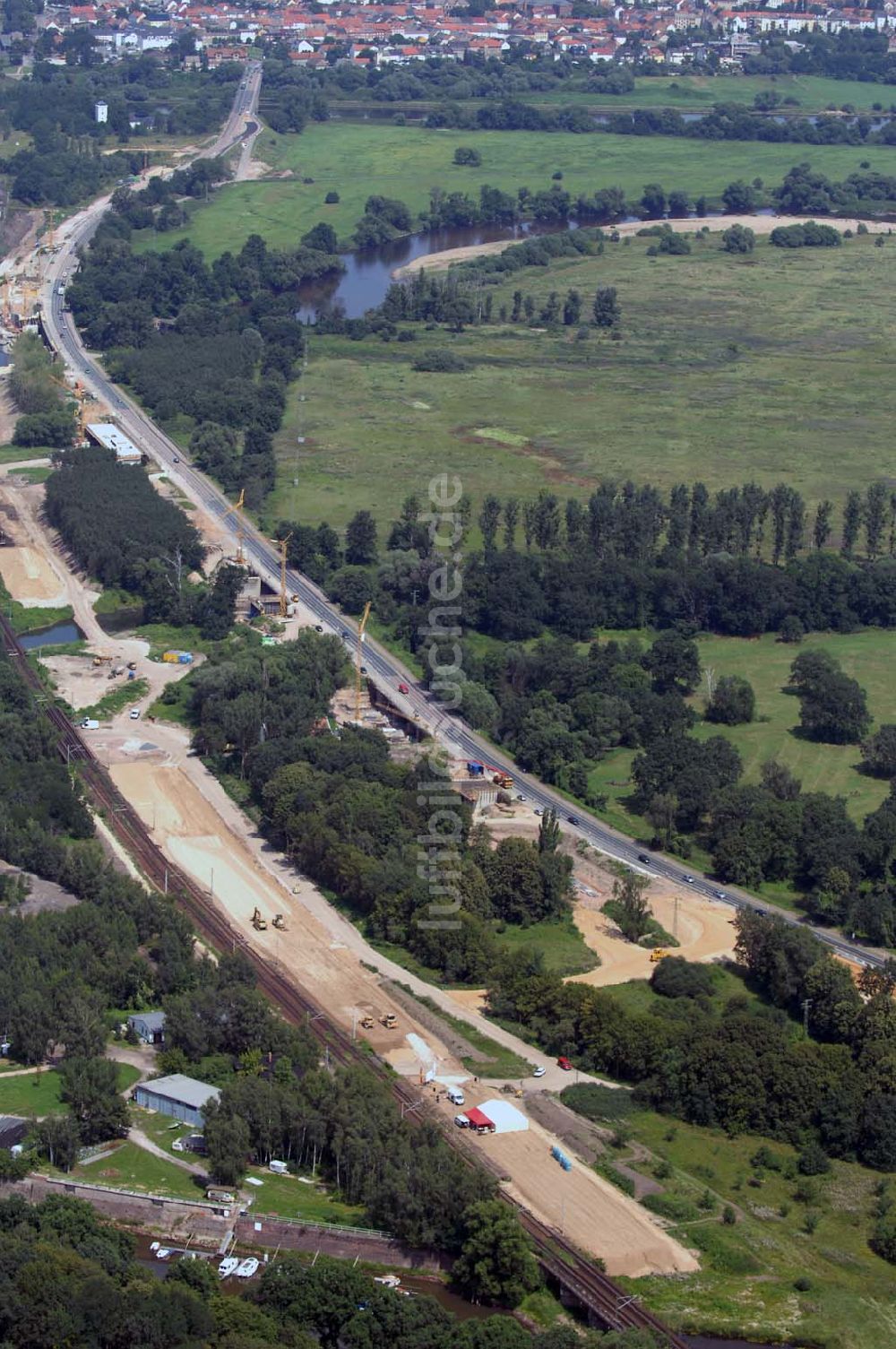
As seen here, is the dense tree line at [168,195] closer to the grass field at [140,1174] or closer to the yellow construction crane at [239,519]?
the yellow construction crane at [239,519]

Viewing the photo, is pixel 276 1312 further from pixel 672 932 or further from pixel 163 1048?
pixel 672 932

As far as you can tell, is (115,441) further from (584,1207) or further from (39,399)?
(584,1207)

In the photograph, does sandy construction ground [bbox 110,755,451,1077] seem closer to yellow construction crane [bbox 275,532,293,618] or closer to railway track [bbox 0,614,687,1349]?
railway track [bbox 0,614,687,1349]

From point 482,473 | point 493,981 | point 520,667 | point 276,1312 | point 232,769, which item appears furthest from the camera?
point 482,473

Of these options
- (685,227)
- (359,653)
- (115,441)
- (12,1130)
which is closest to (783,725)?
(359,653)

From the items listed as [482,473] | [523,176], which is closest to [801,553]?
[482,473]

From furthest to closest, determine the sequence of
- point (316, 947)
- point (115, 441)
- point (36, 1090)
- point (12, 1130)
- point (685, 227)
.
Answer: point (685, 227) < point (115, 441) < point (316, 947) < point (36, 1090) < point (12, 1130)
